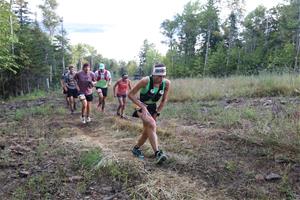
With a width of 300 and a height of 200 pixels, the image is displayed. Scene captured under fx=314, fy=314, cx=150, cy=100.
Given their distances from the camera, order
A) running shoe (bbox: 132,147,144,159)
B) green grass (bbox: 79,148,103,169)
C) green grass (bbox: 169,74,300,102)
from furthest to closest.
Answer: green grass (bbox: 169,74,300,102), running shoe (bbox: 132,147,144,159), green grass (bbox: 79,148,103,169)

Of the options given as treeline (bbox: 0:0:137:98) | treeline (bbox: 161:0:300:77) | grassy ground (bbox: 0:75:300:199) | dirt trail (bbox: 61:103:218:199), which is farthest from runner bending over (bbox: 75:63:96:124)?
treeline (bbox: 161:0:300:77)

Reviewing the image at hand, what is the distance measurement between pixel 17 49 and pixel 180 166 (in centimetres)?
3015

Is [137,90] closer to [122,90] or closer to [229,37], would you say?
[122,90]

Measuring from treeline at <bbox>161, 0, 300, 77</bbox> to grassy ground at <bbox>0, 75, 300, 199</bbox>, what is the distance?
1127 inches

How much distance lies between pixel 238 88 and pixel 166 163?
8765 millimetres

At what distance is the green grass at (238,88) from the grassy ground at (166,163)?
11.7 feet

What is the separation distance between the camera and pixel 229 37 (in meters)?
44.8

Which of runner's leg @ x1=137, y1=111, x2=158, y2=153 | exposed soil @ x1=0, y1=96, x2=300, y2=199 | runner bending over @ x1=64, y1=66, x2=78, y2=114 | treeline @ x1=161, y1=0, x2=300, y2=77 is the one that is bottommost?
exposed soil @ x1=0, y1=96, x2=300, y2=199

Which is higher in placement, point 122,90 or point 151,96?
point 151,96

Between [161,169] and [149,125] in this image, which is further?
[149,125]

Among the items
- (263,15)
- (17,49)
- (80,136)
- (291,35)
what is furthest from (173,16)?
(80,136)

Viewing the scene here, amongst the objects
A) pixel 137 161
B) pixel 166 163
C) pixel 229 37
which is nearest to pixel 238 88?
pixel 166 163

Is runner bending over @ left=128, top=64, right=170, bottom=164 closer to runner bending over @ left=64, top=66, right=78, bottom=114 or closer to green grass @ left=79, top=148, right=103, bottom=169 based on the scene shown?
green grass @ left=79, top=148, right=103, bottom=169

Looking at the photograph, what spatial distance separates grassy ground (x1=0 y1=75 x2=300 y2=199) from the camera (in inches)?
167
